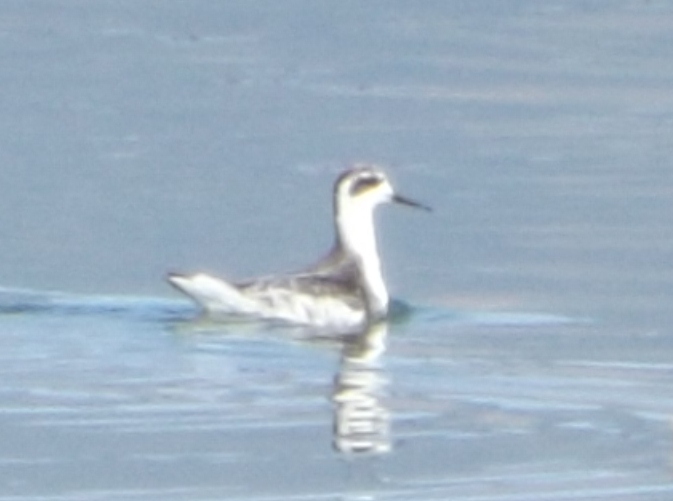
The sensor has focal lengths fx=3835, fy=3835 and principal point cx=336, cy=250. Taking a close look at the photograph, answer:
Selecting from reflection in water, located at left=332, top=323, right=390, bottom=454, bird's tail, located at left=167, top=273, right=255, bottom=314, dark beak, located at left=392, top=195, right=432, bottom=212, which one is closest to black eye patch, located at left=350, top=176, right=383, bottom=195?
dark beak, located at left=392, top=195, right=432, bottom=212

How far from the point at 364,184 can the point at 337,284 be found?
0.95 meters

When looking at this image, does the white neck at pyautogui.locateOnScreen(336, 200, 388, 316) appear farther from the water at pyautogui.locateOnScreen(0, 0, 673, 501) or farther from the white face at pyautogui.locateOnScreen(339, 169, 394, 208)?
the water at pyautogui.locateOnScreen(0, 0, 673, 501)

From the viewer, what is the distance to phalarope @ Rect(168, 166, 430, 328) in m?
21.2

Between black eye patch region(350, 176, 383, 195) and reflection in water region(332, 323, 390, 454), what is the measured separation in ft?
6.93

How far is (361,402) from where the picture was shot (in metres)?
18.2

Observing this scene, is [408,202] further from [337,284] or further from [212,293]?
[212,293]

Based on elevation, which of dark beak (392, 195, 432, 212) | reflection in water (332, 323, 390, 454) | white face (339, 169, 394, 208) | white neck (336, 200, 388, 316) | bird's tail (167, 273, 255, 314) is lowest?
reflection in water (332, 323, 390, 454)

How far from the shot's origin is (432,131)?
91.0ft

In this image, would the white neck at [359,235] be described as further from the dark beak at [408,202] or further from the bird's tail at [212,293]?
the bird's tail at [212,293]

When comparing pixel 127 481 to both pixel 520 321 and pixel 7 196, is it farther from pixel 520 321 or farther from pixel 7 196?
pixel 7 196

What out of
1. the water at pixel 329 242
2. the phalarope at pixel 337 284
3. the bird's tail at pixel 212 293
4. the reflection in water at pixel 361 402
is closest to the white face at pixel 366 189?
the phalarope at pixel 337 284

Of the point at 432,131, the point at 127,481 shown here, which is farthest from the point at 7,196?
the point at 127,481

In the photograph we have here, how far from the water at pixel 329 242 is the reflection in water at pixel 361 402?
0.03m

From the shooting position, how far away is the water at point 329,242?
16828mm
